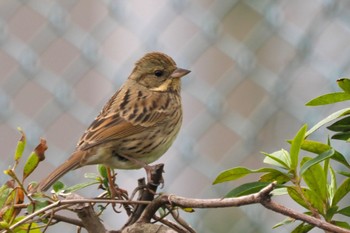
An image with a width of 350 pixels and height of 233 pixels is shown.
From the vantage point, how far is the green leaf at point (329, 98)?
38.6 inches

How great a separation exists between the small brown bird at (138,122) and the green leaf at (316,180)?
64 centimetres

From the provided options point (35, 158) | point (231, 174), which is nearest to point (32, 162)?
point (35, 158)

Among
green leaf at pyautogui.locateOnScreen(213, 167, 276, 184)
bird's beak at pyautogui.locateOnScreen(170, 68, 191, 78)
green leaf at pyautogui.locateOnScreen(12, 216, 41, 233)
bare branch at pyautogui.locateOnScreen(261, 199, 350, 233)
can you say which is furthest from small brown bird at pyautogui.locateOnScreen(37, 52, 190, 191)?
bare branch at pyautogui.locateOnScreen(261, 199, 350, 233)

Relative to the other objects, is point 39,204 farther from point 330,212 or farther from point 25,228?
point 330,212

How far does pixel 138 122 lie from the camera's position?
1.89 metres

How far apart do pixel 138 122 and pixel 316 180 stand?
94cm

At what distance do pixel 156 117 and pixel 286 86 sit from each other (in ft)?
3.05

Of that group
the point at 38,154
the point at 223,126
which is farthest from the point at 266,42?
the point at 38,154

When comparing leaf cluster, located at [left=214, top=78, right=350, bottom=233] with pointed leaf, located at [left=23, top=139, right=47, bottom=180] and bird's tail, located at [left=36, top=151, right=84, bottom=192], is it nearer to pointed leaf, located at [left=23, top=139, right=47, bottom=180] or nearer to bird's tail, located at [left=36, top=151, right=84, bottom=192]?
pointed leaf, located at [left=23, top=139, right=47, bottom=180]

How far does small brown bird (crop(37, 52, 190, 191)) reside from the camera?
67.5 inches

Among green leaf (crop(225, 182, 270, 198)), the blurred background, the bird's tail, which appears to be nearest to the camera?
green leaf (crop(225, 182, 270, 198))

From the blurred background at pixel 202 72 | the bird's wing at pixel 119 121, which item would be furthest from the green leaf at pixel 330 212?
the blurred background at pixel 202 72

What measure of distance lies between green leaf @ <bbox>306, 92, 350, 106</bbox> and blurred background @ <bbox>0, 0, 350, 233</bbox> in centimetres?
164

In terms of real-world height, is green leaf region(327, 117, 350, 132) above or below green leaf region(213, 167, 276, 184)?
above
